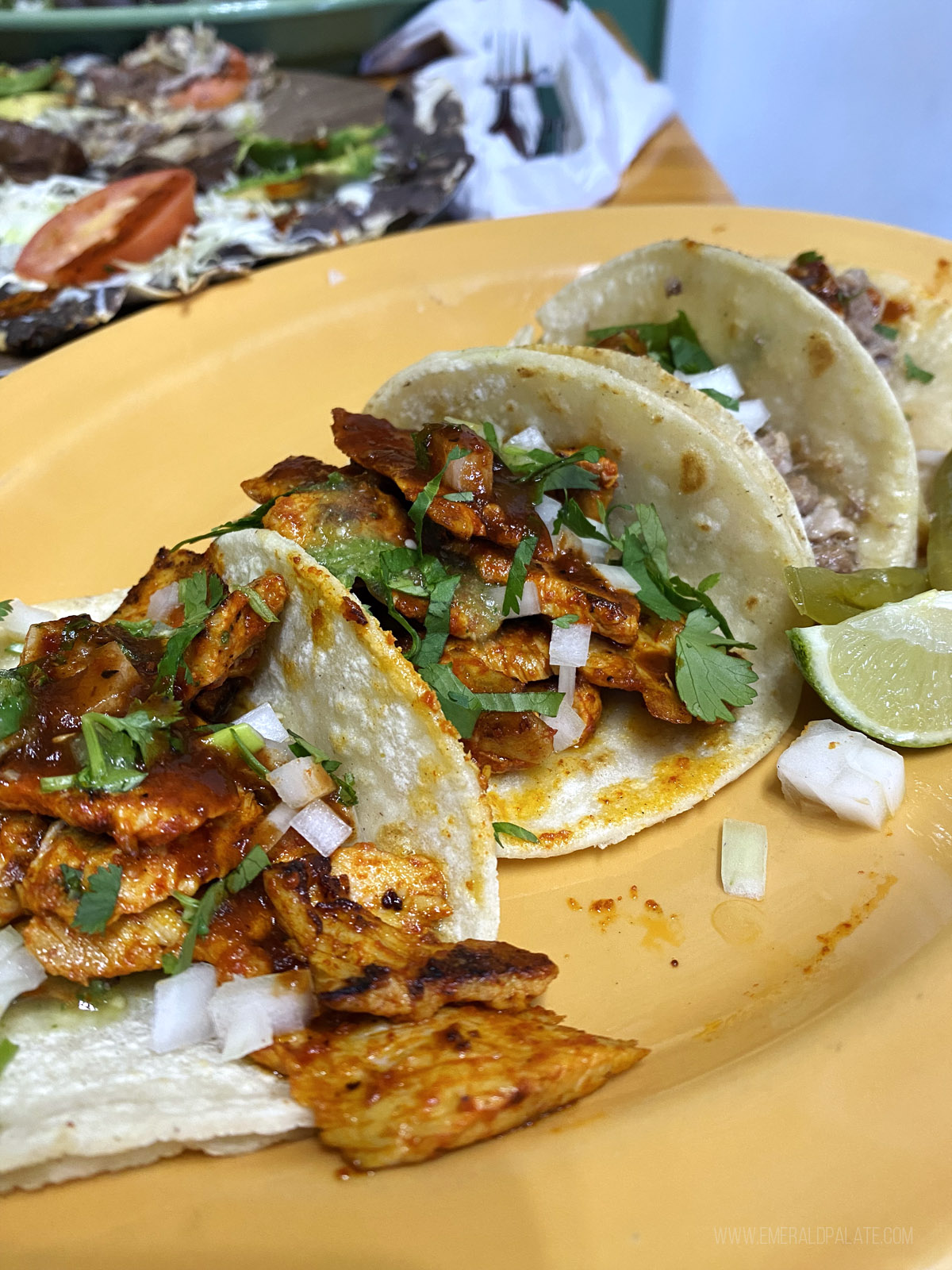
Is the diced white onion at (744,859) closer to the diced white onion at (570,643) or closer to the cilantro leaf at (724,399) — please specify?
the diced white onion at (570,643)

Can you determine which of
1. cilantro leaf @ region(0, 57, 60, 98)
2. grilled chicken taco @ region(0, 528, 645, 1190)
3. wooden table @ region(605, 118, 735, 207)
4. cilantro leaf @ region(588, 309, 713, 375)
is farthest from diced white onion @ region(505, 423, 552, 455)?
cilantro leaf @ region(0, 57, 60, 98)

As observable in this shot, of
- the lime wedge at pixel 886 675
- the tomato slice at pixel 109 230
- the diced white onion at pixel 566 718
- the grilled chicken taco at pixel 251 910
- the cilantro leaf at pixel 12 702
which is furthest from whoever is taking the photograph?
the tomato slice at pixel 109 230

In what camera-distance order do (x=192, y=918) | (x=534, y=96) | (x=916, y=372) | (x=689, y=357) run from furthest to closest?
(x=534, y=96), (x=916, y=372), (x=689, y=357), (x=192, y=918)

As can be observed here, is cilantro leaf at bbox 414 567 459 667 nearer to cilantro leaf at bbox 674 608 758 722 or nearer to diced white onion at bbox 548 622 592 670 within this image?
diced white onion at bbox 548 622 592 670

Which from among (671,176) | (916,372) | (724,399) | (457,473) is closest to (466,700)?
(457,473)

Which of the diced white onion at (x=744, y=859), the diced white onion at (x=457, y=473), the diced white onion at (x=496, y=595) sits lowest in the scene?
the diced white onion at (x=744, y=859)

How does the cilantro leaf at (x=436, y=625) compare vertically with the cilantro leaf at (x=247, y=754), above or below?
above

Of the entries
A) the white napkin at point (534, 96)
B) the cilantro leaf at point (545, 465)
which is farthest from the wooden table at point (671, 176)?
the cilantro leaf at point (545, 465)

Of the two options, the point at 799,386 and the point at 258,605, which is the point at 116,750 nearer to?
the point at 258,605
